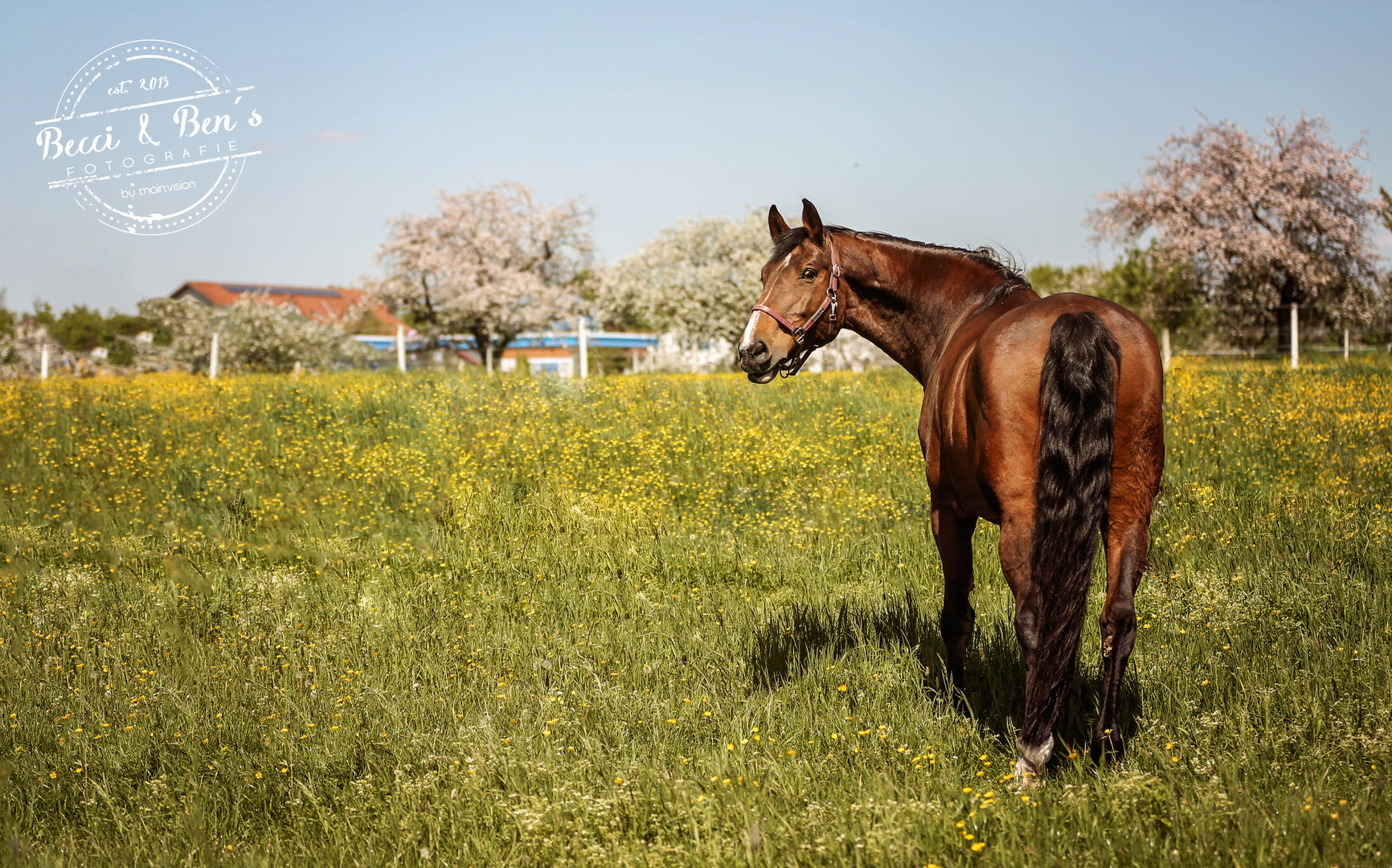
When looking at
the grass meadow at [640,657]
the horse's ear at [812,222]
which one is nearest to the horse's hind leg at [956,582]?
the grass meadow at [640,657]

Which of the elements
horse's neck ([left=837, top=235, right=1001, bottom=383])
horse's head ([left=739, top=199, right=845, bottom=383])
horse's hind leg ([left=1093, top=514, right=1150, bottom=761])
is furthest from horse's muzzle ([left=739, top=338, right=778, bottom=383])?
horse's hind leg ([left=1093, top=514, right=1150, bottom=761])

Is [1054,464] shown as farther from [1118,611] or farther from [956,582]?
[956,582]

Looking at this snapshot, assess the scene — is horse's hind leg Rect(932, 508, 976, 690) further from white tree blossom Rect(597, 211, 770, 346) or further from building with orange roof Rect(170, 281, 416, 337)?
building with orange roof Rect(170, 281, 416, 337)

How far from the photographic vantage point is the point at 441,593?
20.4 ft

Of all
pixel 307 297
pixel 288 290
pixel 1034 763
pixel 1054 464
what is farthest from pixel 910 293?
pixel 288 290

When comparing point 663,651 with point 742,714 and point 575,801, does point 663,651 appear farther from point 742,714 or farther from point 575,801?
point 575,801

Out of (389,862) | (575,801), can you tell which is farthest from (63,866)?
(575,801)

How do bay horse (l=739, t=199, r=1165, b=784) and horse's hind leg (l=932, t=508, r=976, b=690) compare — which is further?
horse's hind leg (l=932, t=508, r=976, b=690)

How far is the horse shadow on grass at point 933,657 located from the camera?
3.74m

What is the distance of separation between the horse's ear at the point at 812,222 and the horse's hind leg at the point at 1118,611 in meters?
1.91

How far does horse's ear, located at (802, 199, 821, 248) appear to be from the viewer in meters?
4.04

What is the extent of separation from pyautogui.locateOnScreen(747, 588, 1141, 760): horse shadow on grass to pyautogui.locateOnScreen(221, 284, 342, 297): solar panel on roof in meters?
74.6

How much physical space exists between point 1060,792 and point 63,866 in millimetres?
3376

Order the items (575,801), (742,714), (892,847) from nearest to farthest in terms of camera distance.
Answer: (892,847), (575,801), (742,714)
